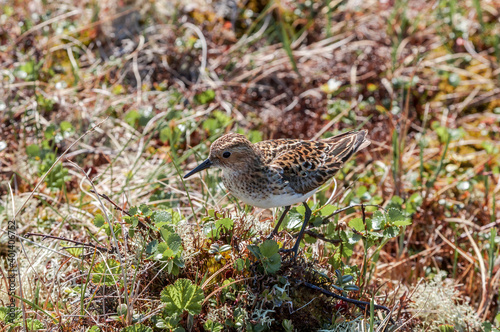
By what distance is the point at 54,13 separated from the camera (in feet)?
24.5

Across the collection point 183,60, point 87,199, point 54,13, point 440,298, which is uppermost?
point 54,13

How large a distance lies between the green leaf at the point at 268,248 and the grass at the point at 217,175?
1 centimetres

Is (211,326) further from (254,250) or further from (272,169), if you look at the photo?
(272,169)

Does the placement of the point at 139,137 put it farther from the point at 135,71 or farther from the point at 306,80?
the point at 306,80

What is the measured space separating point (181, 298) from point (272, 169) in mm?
1367

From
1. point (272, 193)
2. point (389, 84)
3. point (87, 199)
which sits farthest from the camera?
point (389, 84)

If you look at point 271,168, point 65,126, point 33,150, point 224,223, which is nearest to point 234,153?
point 271,168

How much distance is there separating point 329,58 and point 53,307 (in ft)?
17.1

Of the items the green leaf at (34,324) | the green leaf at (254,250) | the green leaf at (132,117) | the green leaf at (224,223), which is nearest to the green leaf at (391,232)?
the green leaf at (254,250)

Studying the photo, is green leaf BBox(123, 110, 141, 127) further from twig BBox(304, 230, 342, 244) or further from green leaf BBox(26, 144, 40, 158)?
twig BBox(304, 230, 342, 244)

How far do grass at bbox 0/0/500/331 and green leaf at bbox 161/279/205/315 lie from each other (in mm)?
14

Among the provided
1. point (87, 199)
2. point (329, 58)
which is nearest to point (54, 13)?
point (87, 199)

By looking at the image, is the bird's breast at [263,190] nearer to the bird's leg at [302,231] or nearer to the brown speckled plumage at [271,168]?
the brown speckled plumage at [271,168]

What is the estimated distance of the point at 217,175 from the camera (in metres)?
5.60
